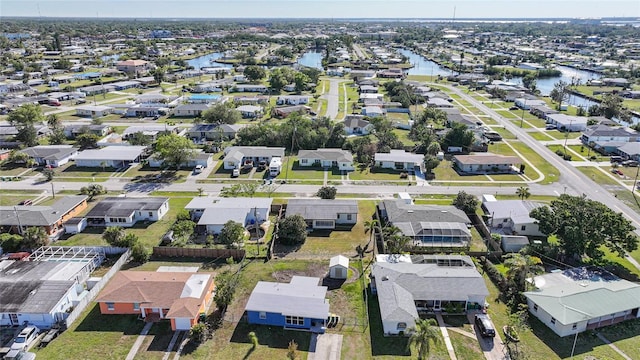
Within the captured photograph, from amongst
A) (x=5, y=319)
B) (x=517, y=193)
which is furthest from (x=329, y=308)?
(x=517, y=193)

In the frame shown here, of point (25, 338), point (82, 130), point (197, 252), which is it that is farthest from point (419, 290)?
point (82, 130)

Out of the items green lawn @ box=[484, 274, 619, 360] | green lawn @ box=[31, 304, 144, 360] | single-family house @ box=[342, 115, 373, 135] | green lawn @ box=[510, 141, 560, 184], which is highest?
single-family house @ box=[342, 115, 373, 135]

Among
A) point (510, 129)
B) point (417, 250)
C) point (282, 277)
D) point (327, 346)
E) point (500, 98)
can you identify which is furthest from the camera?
point (500, 98)

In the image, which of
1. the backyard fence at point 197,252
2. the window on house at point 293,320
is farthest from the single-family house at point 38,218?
the window on house at point 293,320

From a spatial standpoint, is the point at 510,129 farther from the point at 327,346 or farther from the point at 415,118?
the point at 327,346

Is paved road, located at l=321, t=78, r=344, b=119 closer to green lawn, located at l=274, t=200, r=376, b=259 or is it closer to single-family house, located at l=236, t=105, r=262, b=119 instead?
single-family house, located at l=236, t=105, r=262, b=119

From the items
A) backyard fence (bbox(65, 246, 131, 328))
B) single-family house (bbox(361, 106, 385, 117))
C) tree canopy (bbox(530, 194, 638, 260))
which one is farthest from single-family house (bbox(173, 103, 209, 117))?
tree canopy (bbox(530, 194, 638, 260))
